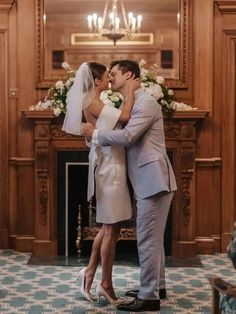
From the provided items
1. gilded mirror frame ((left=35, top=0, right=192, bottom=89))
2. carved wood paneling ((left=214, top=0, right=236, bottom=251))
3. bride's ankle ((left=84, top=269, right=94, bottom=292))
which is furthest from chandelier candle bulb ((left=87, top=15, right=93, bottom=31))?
bride's ankle ((left=84, top=269, right=94, bottom=292))

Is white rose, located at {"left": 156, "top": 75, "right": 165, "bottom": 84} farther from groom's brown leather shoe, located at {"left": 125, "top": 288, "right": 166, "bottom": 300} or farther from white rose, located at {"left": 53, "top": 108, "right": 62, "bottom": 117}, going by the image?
groom's brown leather shoe, located at {"left": 125, "top": 288, "right": 166, "bottom": 300}

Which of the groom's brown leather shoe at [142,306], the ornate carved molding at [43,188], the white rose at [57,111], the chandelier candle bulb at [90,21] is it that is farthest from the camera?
the chandelier candle bulb at [90,21]

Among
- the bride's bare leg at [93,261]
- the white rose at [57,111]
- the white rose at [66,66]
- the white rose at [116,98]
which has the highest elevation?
the white rose at [66,66]

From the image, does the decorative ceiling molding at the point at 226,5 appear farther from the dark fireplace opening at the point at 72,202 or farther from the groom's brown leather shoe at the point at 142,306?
the groom's brown leather shoe at the point at 142,306

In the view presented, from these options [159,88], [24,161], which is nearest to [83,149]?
[24,161]

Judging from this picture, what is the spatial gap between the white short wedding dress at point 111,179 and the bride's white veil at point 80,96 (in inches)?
5.4

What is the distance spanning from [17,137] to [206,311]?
8.57 ft

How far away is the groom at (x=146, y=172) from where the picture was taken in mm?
4145

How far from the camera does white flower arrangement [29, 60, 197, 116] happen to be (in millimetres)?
5590

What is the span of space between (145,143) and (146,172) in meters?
0.18

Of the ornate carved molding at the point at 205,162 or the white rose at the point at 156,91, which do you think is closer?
the white rose at the point at 156,91

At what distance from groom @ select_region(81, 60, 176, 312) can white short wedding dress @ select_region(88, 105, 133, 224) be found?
0.24 ft

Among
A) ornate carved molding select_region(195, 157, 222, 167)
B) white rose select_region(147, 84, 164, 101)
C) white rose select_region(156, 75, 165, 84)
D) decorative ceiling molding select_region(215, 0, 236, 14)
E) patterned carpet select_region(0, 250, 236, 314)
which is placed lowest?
patterned carpet select_region(0, 250, 236, 314)

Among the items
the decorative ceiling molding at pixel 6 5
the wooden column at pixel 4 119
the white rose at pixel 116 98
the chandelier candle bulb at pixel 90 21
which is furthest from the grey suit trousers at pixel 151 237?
the decorative ceiling molding at pixel 6 5
